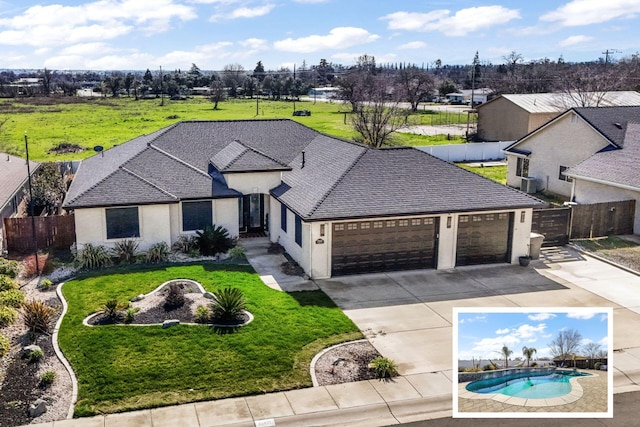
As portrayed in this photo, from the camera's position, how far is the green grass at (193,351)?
13.7 metres

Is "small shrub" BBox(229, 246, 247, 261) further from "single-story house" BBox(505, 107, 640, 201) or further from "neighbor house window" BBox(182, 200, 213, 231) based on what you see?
"single-story house" BBox(505, 107, 640, 201)

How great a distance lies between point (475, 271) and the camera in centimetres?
2273

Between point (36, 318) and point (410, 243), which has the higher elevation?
point (410, 243)

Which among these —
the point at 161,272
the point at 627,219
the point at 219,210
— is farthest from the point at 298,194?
the point at 627,219

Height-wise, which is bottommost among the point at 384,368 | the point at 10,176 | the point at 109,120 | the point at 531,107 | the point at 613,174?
the point at 384,368

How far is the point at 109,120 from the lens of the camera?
74.2m

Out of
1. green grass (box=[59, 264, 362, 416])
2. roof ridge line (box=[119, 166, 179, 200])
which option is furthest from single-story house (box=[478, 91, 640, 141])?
green grass (box=[59, 264, 362, 416])

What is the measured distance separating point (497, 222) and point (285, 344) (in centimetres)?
1093

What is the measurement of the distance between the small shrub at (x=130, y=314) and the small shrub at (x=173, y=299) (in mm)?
858

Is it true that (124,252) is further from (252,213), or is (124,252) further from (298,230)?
(298,230)

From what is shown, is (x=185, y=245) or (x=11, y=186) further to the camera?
(x=11, y=186)

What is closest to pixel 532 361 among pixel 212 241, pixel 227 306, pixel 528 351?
pixel 528 351

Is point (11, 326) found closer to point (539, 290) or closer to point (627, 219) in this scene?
point (539, 290)

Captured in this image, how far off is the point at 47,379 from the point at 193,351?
131 inches
